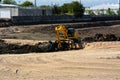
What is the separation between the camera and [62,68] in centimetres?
1675

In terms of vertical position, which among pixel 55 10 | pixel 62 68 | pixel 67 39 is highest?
pixel 55 10

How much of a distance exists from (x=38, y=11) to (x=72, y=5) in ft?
57.1

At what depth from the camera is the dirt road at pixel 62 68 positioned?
1501cm

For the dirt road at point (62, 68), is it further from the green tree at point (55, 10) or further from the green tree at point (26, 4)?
the green tree at point (26, 4)

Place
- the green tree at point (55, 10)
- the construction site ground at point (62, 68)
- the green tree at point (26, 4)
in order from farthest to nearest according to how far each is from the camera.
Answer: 1. the green tree at point (26, 4)
2. the green tree at point (55, 10)
3. the construction site ground at point (62, 68)

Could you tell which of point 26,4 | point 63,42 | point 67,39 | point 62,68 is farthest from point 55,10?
point 62,68

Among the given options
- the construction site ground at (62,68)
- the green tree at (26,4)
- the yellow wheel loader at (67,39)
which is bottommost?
the construction site ground at (62,68)

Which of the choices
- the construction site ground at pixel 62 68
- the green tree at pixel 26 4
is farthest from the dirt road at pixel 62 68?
the green tree at pixel 26 4

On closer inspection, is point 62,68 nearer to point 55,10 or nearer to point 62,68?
point 62,68

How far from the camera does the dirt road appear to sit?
49.2ft

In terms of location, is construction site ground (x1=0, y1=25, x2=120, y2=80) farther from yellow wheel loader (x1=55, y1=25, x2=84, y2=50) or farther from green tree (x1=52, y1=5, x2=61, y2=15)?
green tree (x1=52, y1=5, x2=61, y2=15)

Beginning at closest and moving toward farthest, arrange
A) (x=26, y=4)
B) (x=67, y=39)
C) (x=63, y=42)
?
(x=67, y=39) → (x=63, y=42) → (x=26, y=4)

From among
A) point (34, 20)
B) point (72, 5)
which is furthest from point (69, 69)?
point (72, 5)

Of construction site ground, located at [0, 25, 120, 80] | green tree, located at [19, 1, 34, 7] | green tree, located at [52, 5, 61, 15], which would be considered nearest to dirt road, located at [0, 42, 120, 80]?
construction site ground, located at [0, 25, 120, 80]
